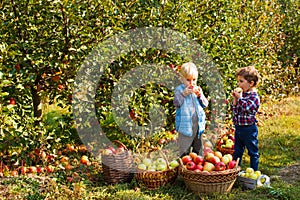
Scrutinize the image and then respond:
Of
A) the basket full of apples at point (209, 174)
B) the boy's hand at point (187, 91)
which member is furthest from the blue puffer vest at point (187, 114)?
the basket full of apples at point (209, 174)

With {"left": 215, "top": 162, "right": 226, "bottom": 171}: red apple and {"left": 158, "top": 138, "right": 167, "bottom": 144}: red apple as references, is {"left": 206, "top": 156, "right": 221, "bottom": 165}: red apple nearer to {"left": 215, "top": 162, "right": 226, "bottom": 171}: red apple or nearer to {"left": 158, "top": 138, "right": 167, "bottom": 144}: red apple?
{"left": 215, "top": 162, "right": 226, "bottom": 171}: red apple

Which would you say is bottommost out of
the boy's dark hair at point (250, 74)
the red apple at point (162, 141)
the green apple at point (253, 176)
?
the green apple at point (253, 176)

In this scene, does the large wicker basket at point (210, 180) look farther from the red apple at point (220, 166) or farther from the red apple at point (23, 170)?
the red apple at point (23, 170)

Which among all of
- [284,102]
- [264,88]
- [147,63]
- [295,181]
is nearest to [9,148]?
[147,63]

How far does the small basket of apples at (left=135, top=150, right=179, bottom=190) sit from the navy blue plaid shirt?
81 cm

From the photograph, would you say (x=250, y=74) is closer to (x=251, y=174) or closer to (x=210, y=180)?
(x=251, y=174)

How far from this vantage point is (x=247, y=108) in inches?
162

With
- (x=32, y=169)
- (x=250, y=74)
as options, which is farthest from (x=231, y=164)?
(x=32, y=169)

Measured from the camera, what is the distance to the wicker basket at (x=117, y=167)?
3979mm

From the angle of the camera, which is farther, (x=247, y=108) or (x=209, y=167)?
(x=247, y=108)

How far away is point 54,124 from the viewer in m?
5.44

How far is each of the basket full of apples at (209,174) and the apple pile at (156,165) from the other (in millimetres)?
156

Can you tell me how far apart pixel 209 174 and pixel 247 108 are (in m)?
0.86

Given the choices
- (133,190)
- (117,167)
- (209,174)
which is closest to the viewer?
(209,174)
